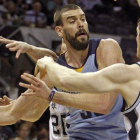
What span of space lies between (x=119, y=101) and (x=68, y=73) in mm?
1443

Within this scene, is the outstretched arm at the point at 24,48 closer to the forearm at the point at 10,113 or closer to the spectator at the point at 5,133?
the forearm at the point at 10,113

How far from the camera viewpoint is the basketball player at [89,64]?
4523 millimetres

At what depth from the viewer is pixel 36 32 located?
1115cm

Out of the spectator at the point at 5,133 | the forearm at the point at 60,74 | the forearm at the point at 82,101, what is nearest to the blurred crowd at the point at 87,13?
the spectator at the point at 5,133

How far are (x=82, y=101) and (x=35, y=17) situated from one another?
825 cm

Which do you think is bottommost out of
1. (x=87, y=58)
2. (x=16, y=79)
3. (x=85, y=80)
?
(x=16, y=79)

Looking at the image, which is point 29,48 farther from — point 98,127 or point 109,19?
point 109,19

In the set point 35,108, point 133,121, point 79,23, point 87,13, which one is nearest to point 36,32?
point 87,13

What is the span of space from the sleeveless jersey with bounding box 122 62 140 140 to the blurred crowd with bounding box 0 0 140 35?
8.32 meters

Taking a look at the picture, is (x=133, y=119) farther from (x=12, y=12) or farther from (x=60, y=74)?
(x=12, y=12)

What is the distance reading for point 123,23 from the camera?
44.7ft

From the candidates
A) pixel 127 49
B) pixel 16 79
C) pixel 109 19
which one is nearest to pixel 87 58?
pixel 16 79

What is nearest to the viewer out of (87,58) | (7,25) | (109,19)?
(87,58)

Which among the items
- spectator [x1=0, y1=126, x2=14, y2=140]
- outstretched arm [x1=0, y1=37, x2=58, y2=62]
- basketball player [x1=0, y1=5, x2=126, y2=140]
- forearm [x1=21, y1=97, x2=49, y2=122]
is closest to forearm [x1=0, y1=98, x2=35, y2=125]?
forearm [x1=21, y1=97, x2=49, y2=122]
